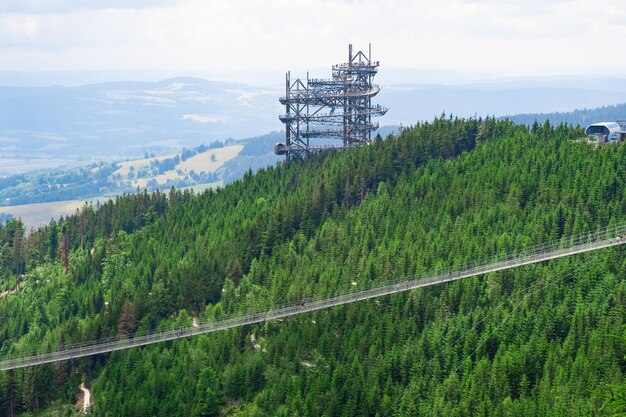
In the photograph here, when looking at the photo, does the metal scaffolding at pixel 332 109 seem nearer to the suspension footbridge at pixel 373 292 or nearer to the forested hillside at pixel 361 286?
the forested hillside at pixel 361 286

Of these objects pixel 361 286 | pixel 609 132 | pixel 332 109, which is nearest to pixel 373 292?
pixel 361 286

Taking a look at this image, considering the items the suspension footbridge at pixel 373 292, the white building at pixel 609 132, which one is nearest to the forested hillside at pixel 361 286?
the suspension footbridge at pixel 373 292

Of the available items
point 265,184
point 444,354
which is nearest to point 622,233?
point 444,354

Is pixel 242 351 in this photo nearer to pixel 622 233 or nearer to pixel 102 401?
pixel 102 401

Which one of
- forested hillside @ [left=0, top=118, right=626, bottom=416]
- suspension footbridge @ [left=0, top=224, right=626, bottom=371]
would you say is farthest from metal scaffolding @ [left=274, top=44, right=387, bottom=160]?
suspension footbridge @ [left=0, top=224, right=626, bottom=371]

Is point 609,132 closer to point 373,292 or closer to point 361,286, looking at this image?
point 361,286

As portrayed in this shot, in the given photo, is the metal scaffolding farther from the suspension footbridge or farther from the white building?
the suspension footbridge
